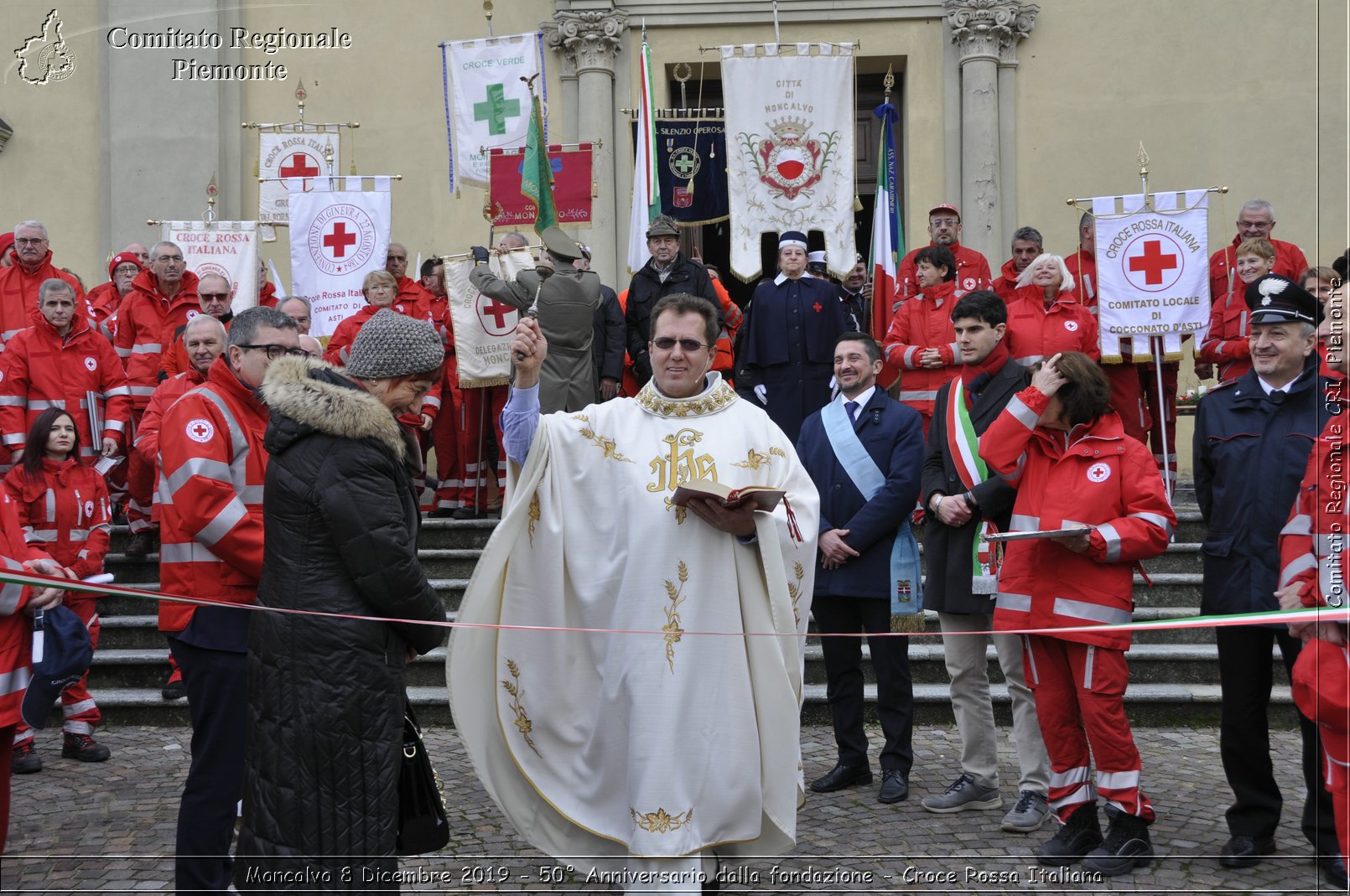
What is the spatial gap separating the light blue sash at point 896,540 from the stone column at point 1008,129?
7.19m

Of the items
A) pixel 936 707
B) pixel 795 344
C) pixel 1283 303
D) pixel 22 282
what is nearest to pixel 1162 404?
pixel 795 344

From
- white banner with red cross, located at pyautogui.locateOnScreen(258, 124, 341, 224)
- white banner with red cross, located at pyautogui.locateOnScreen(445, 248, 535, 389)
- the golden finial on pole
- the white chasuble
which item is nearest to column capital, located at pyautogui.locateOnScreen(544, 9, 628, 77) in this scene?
white banner with red cross, located at pyautogui.locateOnScreen(258, 124, 341, 224)

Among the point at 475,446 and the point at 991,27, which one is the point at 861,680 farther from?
the point at 991,27

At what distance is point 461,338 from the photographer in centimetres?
969

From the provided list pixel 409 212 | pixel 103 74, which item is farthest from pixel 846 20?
pixel 103 74

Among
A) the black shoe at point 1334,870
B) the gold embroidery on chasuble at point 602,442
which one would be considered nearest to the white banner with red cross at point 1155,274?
the black shoe at point 1334,870

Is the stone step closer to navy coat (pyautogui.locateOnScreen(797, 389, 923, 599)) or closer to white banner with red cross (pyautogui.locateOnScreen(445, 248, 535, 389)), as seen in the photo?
navy coat (pyautogui.locateOnScreen(797, 389, 923, 599))

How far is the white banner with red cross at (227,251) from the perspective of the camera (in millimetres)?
10805

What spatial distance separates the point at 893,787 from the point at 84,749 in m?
4.16

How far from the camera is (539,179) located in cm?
773

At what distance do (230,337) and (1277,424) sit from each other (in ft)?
13.0

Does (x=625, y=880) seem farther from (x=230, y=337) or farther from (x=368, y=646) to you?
(x=230, y=337)

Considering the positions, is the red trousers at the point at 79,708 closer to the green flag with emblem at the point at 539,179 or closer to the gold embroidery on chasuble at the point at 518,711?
the gold embroidery on chasuble at the point at 518,711

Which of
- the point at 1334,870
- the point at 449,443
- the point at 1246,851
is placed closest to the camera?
the point at 1334,870
